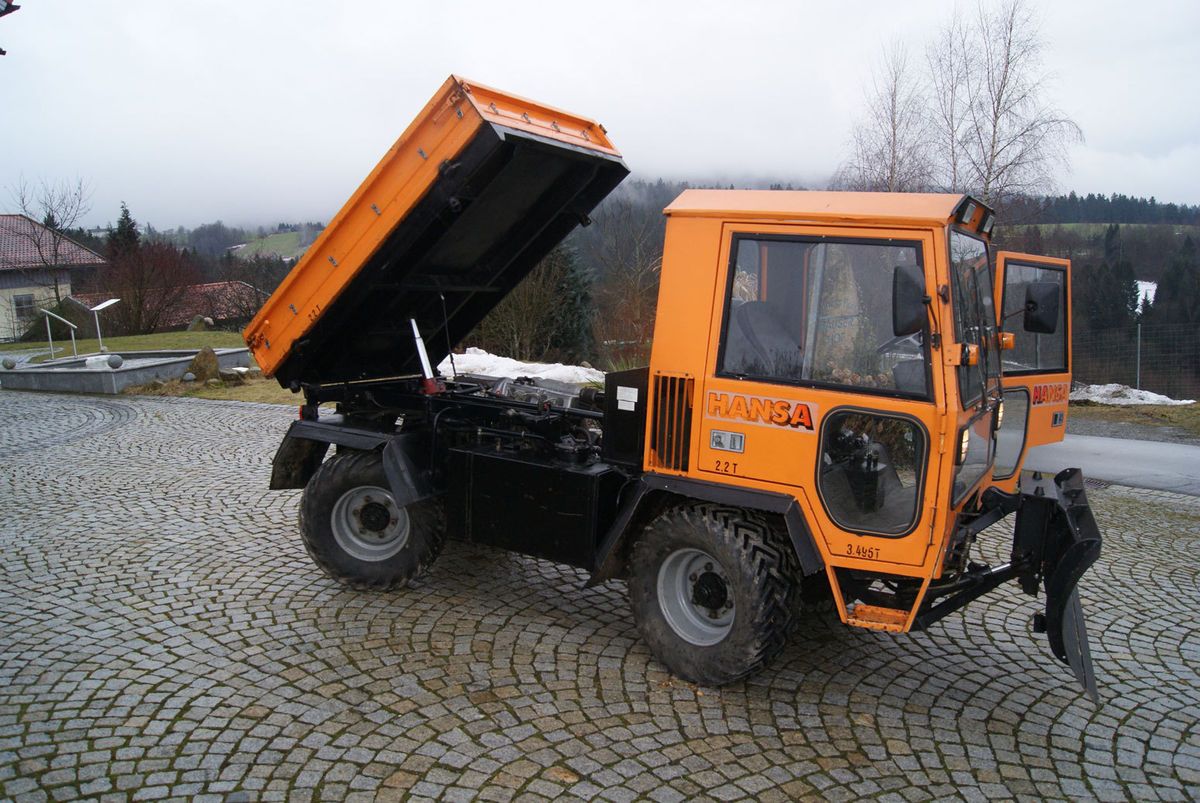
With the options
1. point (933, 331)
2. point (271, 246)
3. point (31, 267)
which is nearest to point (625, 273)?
point (933, 331)

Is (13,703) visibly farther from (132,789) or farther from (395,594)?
(395,594)

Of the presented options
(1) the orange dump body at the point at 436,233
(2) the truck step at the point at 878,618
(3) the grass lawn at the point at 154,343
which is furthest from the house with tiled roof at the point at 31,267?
(2) the truck step at the point at 878,618

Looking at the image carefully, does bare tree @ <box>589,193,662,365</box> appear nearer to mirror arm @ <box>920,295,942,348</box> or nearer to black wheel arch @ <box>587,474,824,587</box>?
black wheel arch @ <box>587,474,824,587</box>

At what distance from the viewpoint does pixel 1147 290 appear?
36.4 meters

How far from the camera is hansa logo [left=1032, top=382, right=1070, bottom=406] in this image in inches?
313

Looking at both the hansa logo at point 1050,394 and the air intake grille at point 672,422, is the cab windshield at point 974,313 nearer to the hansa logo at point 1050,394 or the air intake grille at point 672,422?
the air intake grille at point 672,422

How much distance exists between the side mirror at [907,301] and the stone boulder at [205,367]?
1598cm

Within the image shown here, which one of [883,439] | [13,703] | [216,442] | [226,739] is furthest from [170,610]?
[216,442]

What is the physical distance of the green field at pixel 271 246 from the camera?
4835 cm

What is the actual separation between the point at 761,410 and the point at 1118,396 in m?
15.2

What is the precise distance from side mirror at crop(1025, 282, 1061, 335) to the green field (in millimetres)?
46043

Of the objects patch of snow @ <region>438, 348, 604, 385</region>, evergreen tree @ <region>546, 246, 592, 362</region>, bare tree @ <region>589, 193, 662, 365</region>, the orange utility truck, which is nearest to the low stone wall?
patch of snow @ <region>438, 348, 604, 385</region>

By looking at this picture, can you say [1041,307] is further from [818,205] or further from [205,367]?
[205,367]

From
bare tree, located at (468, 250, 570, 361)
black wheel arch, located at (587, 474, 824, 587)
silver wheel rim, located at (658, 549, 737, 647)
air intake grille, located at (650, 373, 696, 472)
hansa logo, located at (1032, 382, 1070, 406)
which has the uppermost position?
bare tree, located at (468, 250, 570, 361)
